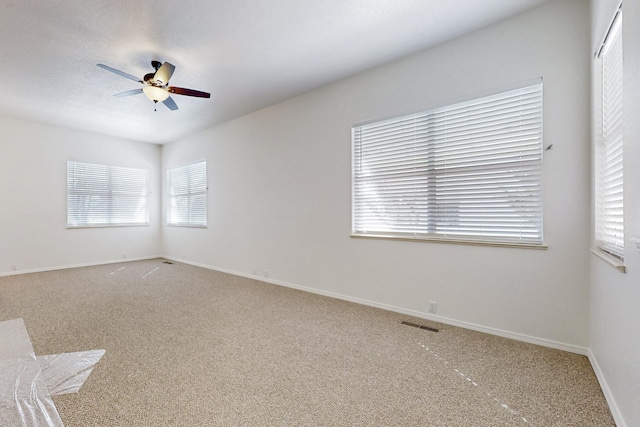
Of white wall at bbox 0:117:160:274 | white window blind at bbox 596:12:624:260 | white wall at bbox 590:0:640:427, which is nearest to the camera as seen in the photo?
white wall at bbox 590:0:640:427

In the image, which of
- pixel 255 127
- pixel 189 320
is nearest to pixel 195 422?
pixel 189 320

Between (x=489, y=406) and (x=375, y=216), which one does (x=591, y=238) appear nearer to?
(x=489, y=406)

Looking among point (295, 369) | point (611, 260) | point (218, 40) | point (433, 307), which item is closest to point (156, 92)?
point (218, 40)

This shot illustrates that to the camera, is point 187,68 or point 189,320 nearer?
point 189,320

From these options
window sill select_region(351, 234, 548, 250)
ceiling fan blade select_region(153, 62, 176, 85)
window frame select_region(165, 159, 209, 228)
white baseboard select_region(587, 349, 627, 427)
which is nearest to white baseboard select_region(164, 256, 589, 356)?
white baseboard select_region(587, 349, 627, 427)

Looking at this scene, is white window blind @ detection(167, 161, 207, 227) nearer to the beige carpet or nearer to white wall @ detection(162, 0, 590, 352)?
white wall @ detection(162, 0, 590, 352)

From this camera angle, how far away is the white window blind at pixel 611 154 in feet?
5.69

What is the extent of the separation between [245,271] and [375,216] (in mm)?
2752

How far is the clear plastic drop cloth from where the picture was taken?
1583mm

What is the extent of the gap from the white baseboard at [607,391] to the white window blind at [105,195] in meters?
7.93

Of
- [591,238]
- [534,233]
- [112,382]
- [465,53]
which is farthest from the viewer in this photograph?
[465,53]

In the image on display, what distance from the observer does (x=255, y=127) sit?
5.00 m

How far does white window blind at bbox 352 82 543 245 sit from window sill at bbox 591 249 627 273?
48cm

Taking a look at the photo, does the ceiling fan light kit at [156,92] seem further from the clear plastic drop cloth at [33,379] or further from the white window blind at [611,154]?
the white window blind at [611,154]
